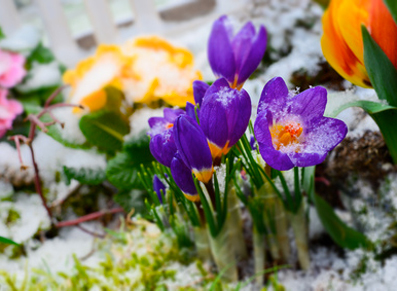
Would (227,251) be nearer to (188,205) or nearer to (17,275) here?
(188,205)

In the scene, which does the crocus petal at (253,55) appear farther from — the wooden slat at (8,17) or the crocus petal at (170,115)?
the wooden slat at (8,17)

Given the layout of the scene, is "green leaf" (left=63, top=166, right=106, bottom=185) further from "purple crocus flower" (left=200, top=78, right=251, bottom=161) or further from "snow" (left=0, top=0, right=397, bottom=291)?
"purple crocus flower" (left=200, top=78, right=251, bottom=161)

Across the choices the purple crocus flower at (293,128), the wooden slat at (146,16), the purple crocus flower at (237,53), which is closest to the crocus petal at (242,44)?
the purple crocus flower at (237,53)

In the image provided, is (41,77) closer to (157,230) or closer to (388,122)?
(157,230)

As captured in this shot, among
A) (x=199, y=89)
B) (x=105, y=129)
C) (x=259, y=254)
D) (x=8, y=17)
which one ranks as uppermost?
(x=8, y=17)

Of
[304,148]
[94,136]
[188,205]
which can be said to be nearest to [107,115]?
[94,136]

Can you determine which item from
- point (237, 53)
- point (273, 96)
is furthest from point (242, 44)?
point (273, 96)
